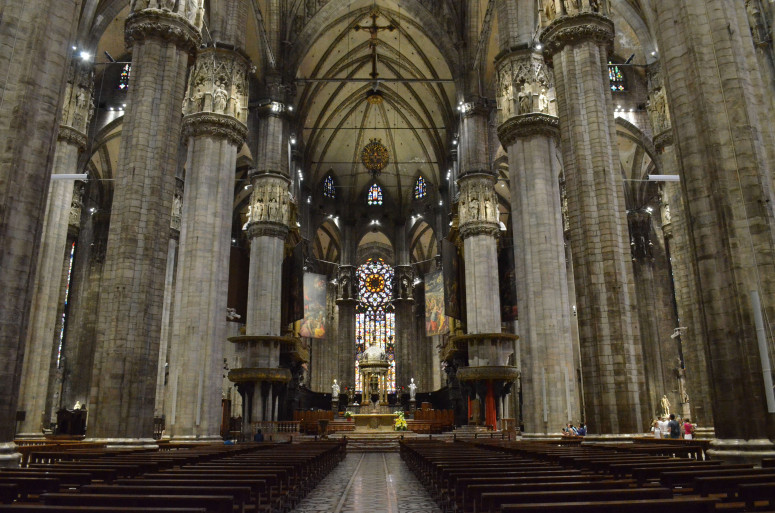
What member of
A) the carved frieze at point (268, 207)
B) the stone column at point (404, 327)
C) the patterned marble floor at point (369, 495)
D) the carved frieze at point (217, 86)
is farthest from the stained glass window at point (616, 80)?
the stone column at point (404, 327)

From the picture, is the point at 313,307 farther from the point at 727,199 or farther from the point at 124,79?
the point at 727,199

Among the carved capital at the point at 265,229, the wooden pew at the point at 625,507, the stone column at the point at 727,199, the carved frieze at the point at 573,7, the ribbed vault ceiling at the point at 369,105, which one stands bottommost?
the wooden pew at the point at 625,507

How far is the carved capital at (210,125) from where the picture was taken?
65.5 feet

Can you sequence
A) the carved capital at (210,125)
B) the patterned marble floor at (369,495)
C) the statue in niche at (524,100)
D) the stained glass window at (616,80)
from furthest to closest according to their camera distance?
the stained glass window at (616,80) < the statue in niche at (524,100) < the carved capital at (210,125) < the patterned marble floor at (369,495)

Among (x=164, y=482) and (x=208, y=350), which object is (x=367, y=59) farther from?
(x=164, y=482)

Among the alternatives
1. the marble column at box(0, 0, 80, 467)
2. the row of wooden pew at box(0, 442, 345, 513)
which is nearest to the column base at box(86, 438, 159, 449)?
the row of wooden pew at box(0, 442, 345, 513)

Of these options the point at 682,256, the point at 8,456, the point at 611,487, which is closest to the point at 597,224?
the point at 682,256

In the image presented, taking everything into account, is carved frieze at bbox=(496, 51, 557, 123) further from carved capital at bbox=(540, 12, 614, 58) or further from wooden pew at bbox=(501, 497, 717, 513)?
wooden pew at bbox=(501, 497, 717, 513)

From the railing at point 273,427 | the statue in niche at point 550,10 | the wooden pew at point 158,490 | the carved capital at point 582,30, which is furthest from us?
the railing at point 273,427

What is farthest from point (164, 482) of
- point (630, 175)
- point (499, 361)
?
point (630, 175)

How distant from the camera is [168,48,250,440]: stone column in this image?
58.0 ft

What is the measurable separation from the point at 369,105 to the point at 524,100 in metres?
25.8

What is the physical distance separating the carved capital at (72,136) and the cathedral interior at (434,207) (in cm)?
18

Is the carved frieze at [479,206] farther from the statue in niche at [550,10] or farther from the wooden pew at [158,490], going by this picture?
the wooden pew at [158,490]
